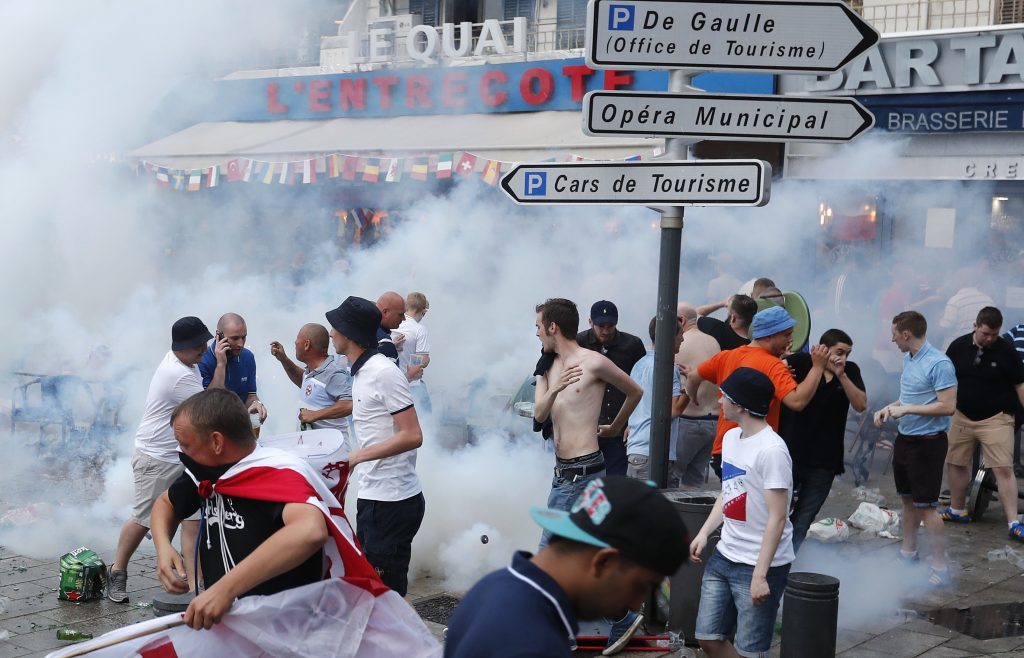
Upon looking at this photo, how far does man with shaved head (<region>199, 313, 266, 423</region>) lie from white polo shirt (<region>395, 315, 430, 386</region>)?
2.04m

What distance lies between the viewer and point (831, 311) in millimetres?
12766

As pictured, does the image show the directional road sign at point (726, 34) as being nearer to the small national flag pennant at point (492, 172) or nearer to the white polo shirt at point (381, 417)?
the white polo shirt at point (381, 417)

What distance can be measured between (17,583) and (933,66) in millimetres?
10672

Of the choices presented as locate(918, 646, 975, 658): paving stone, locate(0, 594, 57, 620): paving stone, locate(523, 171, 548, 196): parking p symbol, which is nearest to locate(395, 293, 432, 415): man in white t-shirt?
locate(0, 594, 57, 620): paving stone

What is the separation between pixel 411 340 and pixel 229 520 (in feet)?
20.1

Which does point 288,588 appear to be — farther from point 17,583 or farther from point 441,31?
point 441,31

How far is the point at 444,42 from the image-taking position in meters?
16.6

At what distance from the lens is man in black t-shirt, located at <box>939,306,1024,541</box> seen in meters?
7.73

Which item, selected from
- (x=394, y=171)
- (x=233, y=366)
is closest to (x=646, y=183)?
(x=233, y=366)

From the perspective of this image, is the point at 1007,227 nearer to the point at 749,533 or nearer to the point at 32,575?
the point at 749,533

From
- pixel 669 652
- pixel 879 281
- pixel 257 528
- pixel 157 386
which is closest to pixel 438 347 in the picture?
pixel 879 281

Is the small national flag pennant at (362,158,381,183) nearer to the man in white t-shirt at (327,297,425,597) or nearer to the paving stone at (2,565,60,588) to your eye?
the paving stone at (2,565,60,588)

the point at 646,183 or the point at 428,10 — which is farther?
the point at 428,10

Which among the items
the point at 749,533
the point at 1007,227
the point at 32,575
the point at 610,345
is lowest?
the point at 32,575
